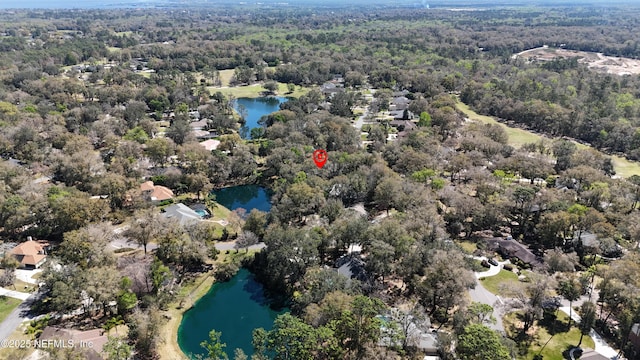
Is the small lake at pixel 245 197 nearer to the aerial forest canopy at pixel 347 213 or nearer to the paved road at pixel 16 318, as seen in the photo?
the aerial forest canopy at pixel 347 213

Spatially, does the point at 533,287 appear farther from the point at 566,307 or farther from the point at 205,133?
the point at 205,133

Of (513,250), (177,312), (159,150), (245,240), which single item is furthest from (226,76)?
(513,250)

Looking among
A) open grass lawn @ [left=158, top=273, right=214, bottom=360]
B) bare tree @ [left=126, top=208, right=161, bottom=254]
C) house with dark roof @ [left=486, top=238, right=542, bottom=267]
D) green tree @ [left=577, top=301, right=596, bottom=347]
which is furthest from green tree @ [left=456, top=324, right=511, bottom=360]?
bare tree @ [left=126, top=208, right=161, bottom=254]

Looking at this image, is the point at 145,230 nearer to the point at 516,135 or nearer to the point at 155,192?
the point at 155,192

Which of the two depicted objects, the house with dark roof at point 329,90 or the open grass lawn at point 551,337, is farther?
the house with dark roof at point 329,90

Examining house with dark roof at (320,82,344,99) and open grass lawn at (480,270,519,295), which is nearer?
open grass lawn at (480,270,519,295)

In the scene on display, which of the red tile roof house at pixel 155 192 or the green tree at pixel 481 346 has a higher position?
the green tree at pixel 481 346

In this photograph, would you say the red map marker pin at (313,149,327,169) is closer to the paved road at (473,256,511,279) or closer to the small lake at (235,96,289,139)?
the paved road at (473,256,511,279)

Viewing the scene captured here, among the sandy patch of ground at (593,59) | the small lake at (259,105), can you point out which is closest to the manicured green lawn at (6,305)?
the small lake at (259,105)
